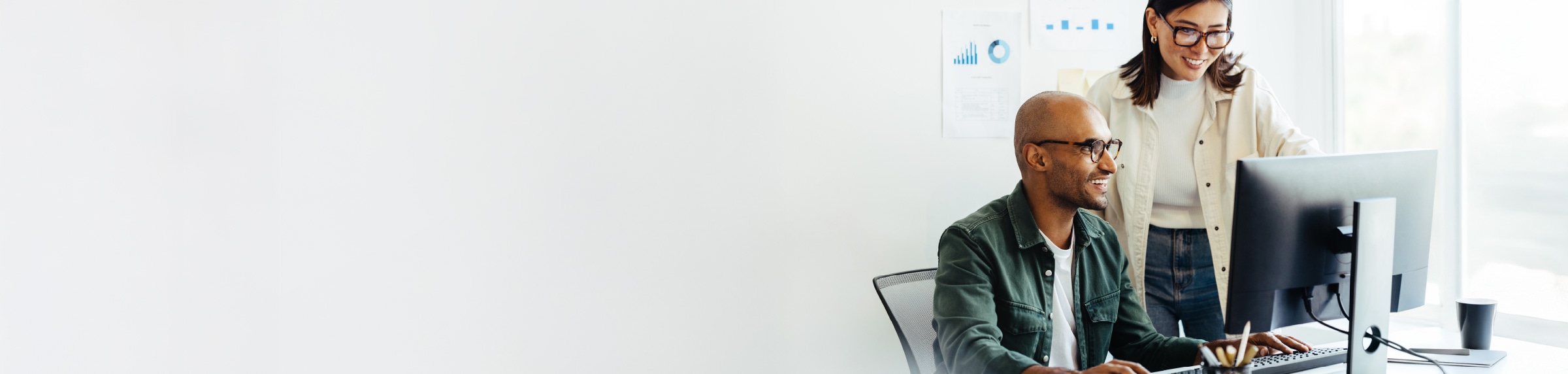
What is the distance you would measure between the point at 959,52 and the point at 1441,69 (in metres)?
1.28

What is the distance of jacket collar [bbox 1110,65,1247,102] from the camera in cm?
195

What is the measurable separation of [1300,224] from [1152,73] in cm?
82

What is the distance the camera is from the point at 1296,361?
4.42 ft

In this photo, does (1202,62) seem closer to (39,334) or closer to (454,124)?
(454,124)

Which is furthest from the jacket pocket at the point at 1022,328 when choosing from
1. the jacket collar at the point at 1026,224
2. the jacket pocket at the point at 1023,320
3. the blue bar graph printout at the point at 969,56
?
the blue bar graph printout at the point at 969,56

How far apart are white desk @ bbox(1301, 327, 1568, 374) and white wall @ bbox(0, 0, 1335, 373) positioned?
1032 millimetres

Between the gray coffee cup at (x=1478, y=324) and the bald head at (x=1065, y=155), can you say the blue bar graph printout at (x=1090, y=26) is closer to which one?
the bald head at (x=1065, y=155)

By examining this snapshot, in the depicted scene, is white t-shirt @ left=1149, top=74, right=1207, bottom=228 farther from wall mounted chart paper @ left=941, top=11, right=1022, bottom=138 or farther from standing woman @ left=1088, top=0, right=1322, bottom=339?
wall mounted chart paper @ left=941, top=11, right=1022, bottom=138

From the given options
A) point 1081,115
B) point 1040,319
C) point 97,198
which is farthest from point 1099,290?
point 97,198

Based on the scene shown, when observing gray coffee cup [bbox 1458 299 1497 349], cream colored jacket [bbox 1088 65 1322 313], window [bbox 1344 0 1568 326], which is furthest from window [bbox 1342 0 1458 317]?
gray coffee cup [bbox 1458 299 1497 349]

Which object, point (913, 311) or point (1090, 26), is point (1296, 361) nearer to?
point (913, 311)

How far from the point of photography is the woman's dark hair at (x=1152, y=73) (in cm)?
194

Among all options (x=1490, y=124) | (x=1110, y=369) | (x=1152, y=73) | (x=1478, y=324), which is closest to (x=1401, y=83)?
(x=1490, y=124)

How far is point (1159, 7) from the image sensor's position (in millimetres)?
1906
